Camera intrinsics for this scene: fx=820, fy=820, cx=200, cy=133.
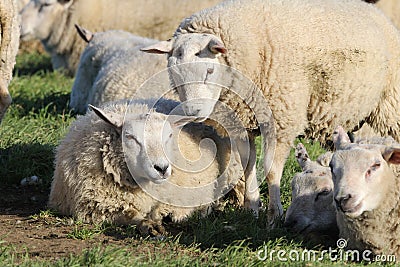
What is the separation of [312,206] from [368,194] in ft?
2.64

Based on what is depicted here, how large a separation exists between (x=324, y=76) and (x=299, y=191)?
33.3 inches

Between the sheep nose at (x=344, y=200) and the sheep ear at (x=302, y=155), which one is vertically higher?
the sheep nose at (x=344, y=200)

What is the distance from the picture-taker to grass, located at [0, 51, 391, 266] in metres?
4.65

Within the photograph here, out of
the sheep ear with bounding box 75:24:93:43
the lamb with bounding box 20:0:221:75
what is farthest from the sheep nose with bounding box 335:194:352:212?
the lamb with bounding box 20:0:221:75

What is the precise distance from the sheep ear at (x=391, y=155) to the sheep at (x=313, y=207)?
70cm

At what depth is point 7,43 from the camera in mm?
6121

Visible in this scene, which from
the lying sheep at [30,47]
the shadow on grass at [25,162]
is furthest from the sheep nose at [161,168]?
the lying sheep at [30,47]

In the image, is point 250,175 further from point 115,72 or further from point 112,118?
point 115,72

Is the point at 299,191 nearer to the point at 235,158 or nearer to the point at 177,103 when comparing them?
the point at 235,158

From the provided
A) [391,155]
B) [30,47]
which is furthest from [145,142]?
[30,47]

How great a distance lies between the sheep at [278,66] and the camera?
5508 mm

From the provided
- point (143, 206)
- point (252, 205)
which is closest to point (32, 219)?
point (143, 206)

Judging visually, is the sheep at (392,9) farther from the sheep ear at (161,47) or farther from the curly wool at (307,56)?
the sheep ear at (161,47)

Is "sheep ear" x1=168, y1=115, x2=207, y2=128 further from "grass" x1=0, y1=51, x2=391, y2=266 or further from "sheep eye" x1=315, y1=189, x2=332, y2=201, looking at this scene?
"sheep eye" x1=315, y1=189, x2=332, y2=201
